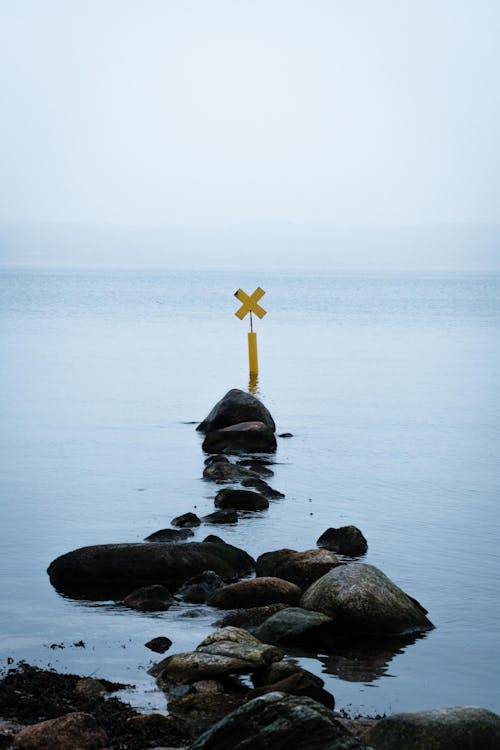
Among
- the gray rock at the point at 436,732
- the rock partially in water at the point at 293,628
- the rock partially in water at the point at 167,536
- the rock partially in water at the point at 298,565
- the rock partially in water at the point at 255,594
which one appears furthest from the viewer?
the rock partially in water at the point at 167,536

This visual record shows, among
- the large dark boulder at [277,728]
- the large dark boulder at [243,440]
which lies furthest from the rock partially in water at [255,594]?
the large dark boulder at [243,440]


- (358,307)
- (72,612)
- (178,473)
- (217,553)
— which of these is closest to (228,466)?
(178,473)

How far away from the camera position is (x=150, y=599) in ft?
41.4

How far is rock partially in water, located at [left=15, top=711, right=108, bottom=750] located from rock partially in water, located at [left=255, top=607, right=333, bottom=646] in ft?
9.69

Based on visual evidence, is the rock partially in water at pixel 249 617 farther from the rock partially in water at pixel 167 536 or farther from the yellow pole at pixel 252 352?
the yellow pole at pixel 252 352

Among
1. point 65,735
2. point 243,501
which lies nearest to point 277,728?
point 65,735

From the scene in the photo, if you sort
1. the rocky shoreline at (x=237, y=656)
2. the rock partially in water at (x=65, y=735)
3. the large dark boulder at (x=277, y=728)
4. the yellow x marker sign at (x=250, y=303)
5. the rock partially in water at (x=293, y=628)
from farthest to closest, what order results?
the yellow x marker sign at (x=250, y=303) → the rock partially in water at (x=293, y=628) → the rock partially in water at (x=65, y=735) → the rocky shoreline at (x=237, y=656) → the large dark boulder at (x=277, y=728)

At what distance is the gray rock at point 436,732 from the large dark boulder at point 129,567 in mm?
5254

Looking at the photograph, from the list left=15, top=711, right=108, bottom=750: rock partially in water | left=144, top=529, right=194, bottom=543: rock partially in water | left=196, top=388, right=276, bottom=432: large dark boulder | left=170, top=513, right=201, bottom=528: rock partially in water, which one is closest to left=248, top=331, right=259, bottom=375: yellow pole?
left=196, top=388, right=276, bottom=432: large dark boulder

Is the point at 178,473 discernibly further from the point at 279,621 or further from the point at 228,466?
the point at 279,621

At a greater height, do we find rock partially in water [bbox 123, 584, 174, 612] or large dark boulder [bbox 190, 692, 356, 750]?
large dark boulder [bbox 190, 692, 356, 750]

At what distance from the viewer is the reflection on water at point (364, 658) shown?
10.7 m

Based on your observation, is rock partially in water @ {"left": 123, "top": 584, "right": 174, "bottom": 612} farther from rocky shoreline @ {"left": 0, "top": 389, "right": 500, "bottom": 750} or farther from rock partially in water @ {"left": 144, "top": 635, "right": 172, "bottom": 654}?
rock partially in water @ {"left": 144, "top": 635, "right": 172, "bottom": 654}

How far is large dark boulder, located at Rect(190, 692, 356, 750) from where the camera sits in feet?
24.1
